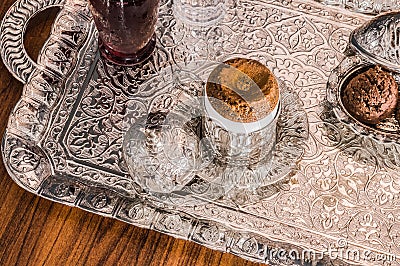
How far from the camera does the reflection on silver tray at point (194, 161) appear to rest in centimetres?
108

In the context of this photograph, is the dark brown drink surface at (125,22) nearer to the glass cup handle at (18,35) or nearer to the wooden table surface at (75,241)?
the glass cup handle at (18,35)

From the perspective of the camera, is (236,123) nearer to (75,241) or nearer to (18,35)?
(75,241)

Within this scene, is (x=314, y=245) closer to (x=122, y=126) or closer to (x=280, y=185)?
(x=280, y=185)

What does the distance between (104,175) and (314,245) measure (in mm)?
322

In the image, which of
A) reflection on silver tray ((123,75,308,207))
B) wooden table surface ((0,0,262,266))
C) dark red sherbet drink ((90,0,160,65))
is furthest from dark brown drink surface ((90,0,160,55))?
wooden table surface ((0,0,262,266))

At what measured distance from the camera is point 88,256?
109 centimetres

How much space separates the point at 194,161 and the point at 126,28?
233mm

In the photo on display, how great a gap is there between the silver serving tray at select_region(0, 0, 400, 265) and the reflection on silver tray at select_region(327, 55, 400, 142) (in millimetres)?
13

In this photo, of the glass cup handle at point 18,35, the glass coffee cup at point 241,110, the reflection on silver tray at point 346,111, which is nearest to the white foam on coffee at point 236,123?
the glass coffee cup at point 241,110

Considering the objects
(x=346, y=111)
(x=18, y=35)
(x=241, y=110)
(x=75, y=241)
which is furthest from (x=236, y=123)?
(x=18, y=35)

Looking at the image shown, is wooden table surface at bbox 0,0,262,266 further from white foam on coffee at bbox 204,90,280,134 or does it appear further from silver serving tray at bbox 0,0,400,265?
white foam on coffee at bbox 204,90,280,134

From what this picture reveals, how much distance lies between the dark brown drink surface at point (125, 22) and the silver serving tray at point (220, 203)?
4 cm

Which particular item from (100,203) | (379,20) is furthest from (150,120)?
(379,20)

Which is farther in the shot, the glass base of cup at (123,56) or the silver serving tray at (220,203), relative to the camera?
the glass base of cup at (123,56)
